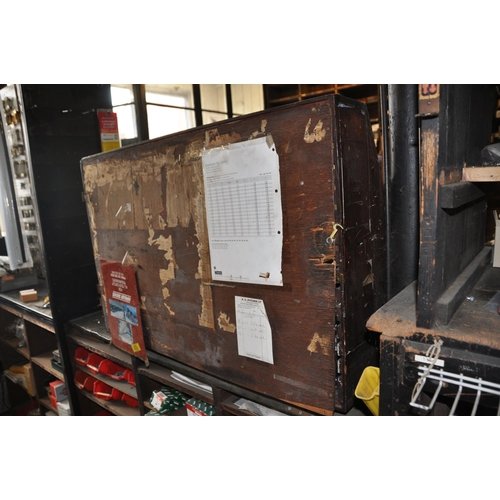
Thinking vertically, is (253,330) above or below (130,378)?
above

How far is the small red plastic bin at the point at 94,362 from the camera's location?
2000mm

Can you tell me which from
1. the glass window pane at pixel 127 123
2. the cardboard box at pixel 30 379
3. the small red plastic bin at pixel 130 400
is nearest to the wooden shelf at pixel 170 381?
the small red plastic bin at pixel 130 400

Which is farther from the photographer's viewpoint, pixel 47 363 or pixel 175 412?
pixel 47 363

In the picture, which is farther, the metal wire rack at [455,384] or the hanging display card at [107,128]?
the hanging display card at [107,128]

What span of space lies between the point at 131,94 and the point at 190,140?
317 centimetres

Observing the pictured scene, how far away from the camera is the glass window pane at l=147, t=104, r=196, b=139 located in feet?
13.0

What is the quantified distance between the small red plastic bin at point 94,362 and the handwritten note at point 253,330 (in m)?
1.21

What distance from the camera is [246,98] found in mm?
4715

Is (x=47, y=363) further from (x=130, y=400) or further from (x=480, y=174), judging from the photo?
(x=480, y=174)

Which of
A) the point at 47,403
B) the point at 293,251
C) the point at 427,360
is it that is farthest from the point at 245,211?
the point at 47,403

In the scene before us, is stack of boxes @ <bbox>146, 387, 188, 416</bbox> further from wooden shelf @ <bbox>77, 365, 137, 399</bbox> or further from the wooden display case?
the wooden display case

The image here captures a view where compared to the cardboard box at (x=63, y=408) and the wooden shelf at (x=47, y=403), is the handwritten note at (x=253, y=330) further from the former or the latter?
the wooden shelf at (x=47, y=403)

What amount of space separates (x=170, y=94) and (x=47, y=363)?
303cm

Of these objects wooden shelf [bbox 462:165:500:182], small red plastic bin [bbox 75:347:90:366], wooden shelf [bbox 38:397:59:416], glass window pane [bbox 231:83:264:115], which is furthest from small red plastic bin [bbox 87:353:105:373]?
glass window pane [bbox 231:83:264:115]
